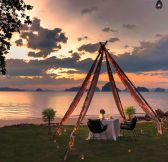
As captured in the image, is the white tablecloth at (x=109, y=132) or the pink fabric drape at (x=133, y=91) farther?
the pink fabric drape at (x=133, y=91)

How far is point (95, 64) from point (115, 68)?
1267mm

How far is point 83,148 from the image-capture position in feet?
57.4

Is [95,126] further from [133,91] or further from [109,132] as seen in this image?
[133,91]

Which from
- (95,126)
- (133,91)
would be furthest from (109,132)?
(133,91)

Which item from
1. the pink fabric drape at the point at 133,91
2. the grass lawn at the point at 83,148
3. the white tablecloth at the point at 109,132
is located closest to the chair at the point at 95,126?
the grass lawn at the point at 83,148

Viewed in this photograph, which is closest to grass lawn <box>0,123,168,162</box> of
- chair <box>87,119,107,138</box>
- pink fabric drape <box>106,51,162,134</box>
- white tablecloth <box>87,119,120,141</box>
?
white tablecloth <box>87,119,120,141</box>

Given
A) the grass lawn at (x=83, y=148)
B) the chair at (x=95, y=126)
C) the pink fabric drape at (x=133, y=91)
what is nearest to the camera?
the grass lawn at (x=83, y=148)

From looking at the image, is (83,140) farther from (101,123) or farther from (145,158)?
(145,158)

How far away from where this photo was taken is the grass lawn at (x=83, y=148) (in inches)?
599

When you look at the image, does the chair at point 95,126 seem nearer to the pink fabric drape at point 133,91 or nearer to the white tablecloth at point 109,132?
the white tablecloth at point 109,132

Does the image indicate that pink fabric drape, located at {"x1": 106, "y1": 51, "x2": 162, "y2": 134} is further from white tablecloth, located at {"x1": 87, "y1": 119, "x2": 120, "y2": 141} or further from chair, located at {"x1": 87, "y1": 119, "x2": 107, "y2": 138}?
chair, located at {"x1": 87, "y1": 119, "x2": 107, "y2": 138}

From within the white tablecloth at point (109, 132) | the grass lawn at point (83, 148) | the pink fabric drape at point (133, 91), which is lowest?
the grass lawn at point (83, 148)

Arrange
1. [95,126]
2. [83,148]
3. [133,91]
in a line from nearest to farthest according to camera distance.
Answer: [83,148] → [95,126] → [133,91]

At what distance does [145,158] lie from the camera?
1505cm
